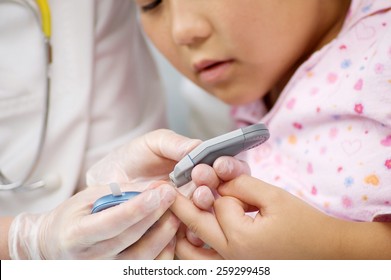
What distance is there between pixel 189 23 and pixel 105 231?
0.36 meters

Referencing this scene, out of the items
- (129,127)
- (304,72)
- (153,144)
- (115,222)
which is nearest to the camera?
(115,222)

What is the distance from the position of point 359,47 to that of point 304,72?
0.37 ft

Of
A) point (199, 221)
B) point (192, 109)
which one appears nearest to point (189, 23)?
point (199, 221)

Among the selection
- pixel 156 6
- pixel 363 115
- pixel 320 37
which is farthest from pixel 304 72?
pixel 156 6

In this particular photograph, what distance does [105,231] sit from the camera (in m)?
0.64

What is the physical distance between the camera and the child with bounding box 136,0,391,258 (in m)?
0.66

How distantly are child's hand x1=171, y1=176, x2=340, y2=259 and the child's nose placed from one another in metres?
0.27

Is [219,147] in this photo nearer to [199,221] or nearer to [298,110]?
[199,221]

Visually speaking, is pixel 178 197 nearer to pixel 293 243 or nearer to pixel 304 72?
pixel 293 243

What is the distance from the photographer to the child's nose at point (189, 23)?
2.68 feet

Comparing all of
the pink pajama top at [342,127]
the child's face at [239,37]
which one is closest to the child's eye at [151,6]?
the child's face at [239,37]

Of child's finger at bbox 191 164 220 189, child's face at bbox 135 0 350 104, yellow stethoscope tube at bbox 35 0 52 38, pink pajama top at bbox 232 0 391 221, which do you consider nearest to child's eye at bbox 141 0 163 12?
child's face at bbox 135 0 350 104

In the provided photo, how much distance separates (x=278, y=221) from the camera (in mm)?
652

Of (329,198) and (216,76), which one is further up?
(216,76)
